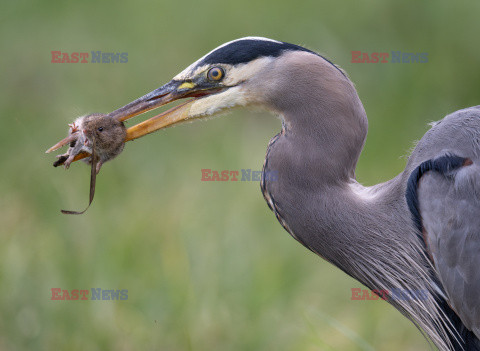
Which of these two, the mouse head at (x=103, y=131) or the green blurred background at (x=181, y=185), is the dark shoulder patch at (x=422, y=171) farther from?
the mouse head at (x=103, y=131)

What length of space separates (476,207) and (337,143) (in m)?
0.45

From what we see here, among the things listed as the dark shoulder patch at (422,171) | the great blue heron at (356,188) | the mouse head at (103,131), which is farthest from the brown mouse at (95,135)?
the dark shoulder patch at (422,171)

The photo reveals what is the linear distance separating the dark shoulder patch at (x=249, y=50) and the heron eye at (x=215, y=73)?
3cm

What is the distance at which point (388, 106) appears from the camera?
16.7ft

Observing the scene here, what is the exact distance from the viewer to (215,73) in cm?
250

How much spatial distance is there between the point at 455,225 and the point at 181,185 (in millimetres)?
2647

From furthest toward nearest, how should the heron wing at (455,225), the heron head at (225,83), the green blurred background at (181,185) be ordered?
the green blurred background at (181,185), the heron head at (225,83), the heron wing at (455,225)

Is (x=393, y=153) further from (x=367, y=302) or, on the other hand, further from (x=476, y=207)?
(x=476, y=207)

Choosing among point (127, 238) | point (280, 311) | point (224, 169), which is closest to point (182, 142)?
point (224, 169)

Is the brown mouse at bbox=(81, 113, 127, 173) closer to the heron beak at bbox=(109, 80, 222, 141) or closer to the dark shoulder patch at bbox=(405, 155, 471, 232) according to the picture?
the heron beak at bbox=(109, 80, 222, 141)

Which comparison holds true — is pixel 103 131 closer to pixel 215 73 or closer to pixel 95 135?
pixel 95 135

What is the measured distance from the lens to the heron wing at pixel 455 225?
90.6 inches

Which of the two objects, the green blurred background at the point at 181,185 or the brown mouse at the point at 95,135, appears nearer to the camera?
the brown mouse at the point at 95,135

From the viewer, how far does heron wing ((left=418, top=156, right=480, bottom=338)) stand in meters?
2.30
